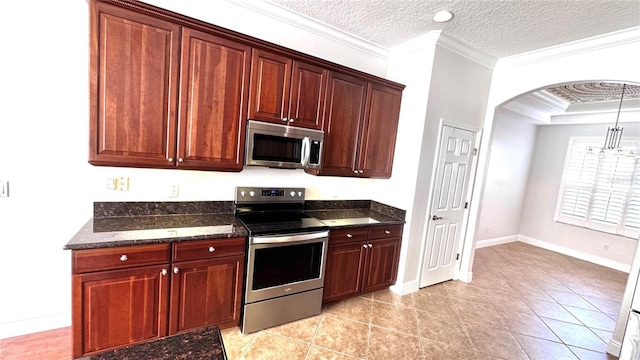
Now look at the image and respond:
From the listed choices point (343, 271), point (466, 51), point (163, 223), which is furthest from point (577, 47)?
point (163, 223)

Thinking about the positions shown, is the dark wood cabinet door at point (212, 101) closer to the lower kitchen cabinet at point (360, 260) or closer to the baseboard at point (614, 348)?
the lower kitchen cabinet at point (360, 260)

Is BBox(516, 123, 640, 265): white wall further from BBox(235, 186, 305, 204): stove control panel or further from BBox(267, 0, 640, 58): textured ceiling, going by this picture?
BBox(235, 186, 305, 204): stove control panel

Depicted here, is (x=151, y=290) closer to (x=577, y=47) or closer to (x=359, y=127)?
(x=359, y=127)

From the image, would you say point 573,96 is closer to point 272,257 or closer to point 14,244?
point 272,257

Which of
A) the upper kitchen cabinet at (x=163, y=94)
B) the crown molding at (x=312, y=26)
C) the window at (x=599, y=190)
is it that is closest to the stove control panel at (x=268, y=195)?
the upper kitchen cabinet at (x=163, y=94)

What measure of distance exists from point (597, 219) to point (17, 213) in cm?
822

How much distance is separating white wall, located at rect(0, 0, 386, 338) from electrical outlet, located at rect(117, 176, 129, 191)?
0.11 feet

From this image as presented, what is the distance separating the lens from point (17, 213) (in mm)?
1946

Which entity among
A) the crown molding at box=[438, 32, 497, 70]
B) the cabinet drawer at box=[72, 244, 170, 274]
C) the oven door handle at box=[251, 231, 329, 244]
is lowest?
the cabinet drawer at box=[72, 244, 170, 274]

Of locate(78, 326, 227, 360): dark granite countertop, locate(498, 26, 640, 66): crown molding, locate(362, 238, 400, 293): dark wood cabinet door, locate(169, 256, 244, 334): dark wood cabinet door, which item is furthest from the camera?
locate(362, 238, 400, 293): dark wood cabinet door

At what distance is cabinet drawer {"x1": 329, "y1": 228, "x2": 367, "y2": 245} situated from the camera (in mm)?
2594

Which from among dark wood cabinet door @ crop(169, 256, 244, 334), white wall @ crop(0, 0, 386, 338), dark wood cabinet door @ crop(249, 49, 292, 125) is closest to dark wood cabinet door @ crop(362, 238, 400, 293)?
dark wood cabinet door @ crop(169, 256, 244, 334)

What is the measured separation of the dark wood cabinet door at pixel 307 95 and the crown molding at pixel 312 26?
58 centimetres

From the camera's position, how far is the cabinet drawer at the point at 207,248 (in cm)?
191
